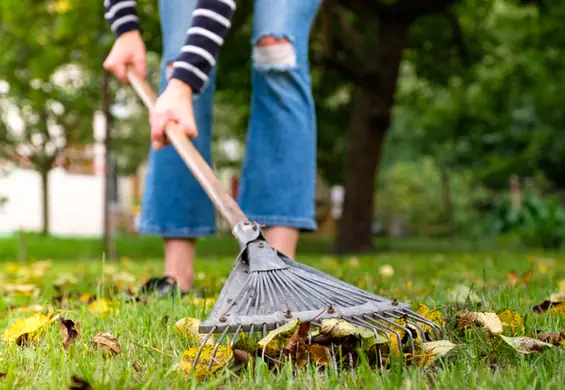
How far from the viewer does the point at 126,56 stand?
2.44 m

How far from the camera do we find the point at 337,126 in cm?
1147

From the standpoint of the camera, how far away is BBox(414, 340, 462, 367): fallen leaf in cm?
125

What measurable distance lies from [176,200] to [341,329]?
131 cm

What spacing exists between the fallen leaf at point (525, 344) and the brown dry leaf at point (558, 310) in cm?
40

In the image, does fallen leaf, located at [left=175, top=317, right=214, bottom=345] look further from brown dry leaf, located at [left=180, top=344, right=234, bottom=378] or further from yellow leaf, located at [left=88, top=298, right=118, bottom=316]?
yellow leaf, located at [left=88, top=298, right=118, bottom=316]

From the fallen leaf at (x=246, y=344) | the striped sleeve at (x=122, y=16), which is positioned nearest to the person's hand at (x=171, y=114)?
the striped sleeve at (x=122, y=16)

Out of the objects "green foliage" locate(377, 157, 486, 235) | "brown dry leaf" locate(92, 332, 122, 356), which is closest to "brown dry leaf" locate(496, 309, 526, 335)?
"brown dry leaf" locate(92, 332, 122, 356)

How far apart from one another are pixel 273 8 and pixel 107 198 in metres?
5.40

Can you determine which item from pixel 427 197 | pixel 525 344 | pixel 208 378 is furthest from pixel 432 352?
pixel 427 197

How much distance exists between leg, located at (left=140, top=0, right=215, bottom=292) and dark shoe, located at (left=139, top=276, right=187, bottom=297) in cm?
7

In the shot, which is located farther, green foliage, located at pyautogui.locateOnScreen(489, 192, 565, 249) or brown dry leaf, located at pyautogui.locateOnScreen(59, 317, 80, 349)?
green foliage, located at pyautogui.locateOnScreen(489, 192, 565, 249)

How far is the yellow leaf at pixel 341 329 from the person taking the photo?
1246 millimetres

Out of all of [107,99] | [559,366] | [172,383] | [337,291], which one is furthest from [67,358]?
[107,99]

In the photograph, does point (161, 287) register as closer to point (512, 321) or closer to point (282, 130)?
point (282, 130)
